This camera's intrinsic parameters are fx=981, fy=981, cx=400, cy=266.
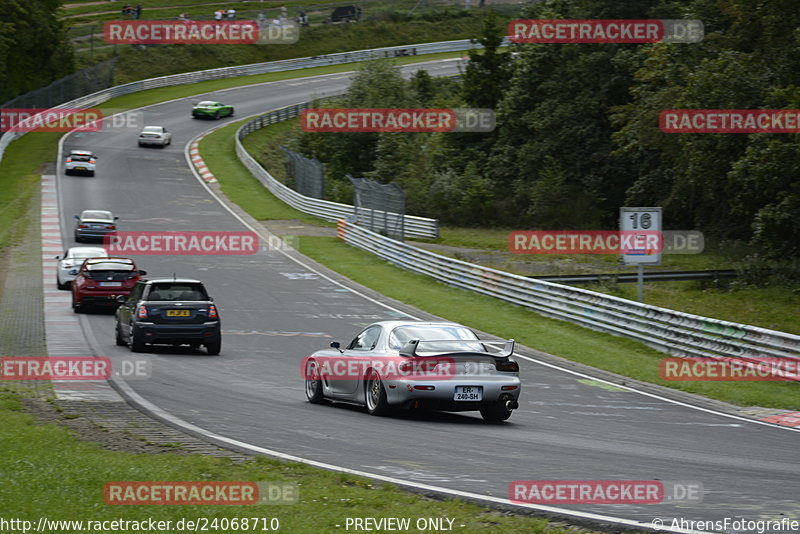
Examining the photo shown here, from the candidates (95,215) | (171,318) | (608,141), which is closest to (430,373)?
(171,318)

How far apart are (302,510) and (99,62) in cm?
8656

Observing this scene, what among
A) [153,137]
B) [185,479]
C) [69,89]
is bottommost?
[185,479]

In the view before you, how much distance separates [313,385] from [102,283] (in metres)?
12.7

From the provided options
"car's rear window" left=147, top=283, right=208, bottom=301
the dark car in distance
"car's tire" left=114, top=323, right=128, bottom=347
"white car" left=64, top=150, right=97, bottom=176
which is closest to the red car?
"car's tire" left=114, top=323, right=128, bottom=347

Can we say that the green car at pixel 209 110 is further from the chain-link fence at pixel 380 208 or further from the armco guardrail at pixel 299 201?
the chain-link fence at pixel 380 208

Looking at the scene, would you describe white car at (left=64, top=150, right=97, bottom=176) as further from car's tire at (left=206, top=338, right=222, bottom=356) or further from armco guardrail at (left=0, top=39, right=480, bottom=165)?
car's tire at (left=206, top=338, right=222, bottom=356)

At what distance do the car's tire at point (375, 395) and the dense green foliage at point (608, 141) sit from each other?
19215 mm

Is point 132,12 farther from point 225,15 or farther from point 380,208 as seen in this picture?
point 380,208

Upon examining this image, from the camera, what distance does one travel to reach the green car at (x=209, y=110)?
75.4 metres

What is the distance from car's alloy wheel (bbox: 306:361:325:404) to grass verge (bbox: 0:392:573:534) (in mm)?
4522

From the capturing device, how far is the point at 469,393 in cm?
1258

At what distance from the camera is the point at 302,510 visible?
7.58 metres

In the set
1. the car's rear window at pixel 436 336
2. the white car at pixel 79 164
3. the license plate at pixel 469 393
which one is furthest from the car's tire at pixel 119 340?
the white car at pixel 79 164

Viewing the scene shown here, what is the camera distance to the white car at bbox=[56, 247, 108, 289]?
29.2 m
